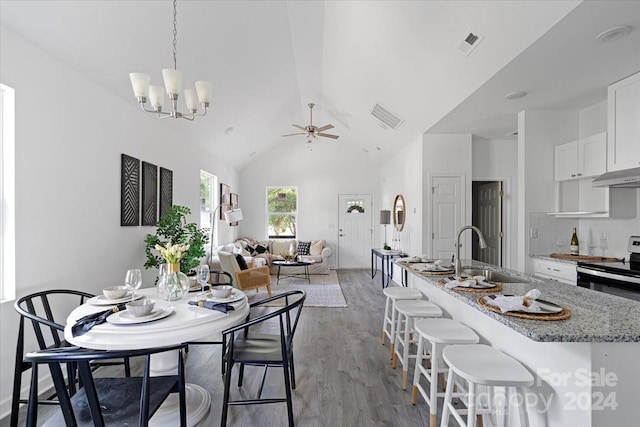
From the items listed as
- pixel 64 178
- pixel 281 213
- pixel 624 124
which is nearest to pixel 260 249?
pixel 281 213

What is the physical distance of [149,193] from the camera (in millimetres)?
3973

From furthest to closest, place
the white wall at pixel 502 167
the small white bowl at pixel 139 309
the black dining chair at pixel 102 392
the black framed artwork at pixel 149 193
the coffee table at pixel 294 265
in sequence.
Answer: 1. the coffee table at pixel 294 265
2. the white wall at pixel 502 167
3. the black framed artwork at pixel 149 193
4. the small white bowl at pixel 139 309
5. the black dining chair at pixel 102 392

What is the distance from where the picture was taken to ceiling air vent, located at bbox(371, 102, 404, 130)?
501 centimetres

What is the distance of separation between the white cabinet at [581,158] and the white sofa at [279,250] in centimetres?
471

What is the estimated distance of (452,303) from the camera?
260 centimetres

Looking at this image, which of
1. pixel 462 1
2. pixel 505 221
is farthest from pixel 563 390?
pixel 505 221

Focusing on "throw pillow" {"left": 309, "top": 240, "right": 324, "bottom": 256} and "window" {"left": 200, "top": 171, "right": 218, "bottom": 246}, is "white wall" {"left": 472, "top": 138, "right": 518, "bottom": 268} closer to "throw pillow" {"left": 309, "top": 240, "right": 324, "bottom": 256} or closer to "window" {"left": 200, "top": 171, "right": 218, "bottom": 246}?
"throw pillow" {"left": 309, "top": 240, "right": 324, "bottom": 256}

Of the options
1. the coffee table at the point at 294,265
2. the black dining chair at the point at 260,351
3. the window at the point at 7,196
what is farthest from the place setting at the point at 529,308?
the coffee table at the point at 294,265

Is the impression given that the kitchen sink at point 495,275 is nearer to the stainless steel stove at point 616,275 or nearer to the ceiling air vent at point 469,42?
the stainless steel stove at point 616,275

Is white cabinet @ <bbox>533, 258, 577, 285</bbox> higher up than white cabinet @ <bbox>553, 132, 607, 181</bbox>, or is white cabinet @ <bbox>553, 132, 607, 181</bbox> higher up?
white cabinet @ <bbox>553, 132, 607, 181</bbox>

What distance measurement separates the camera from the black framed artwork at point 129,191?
11.2 ft

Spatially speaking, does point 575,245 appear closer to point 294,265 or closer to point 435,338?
point 435,338

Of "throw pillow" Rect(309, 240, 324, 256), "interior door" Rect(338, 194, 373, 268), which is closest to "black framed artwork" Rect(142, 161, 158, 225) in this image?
"throw pillow" Rect(309, 240, 324, 256)

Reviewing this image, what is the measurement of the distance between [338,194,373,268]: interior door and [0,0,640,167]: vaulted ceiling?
349cm
